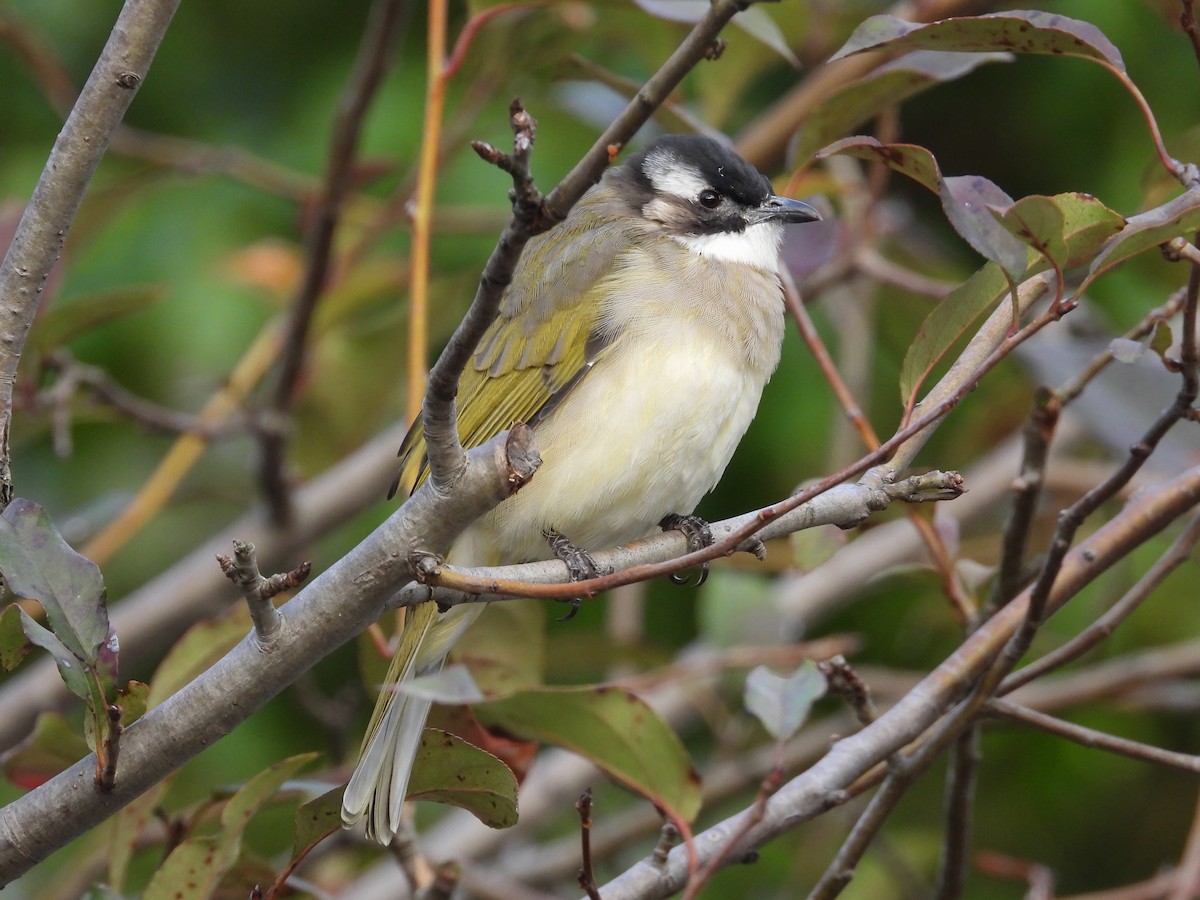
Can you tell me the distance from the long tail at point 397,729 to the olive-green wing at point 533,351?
0.83ft

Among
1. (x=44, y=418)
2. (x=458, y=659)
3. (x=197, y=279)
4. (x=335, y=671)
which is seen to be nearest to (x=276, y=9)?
(x=197, y=279)

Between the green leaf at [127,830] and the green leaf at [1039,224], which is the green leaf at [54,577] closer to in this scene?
the green leaf at [127,830]

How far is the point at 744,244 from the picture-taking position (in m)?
2.73

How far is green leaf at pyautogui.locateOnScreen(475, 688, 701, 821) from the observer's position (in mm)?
1691

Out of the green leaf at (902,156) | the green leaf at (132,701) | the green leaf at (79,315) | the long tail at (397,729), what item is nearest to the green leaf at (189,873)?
the long tail at (397,729)

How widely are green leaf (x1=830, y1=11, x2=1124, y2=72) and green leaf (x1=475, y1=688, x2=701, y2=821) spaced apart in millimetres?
809

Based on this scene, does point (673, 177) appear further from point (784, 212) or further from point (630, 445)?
point (630, 445)

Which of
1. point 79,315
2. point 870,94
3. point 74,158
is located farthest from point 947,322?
point 79,315

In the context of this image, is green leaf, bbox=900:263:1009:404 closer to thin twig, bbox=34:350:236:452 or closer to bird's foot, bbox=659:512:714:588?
bird's foot, bbox=659:512:714:588

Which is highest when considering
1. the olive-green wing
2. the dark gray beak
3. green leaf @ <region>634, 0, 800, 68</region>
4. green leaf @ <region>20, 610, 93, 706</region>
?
green leaf @ <region>634, 0, 800, 68</region>

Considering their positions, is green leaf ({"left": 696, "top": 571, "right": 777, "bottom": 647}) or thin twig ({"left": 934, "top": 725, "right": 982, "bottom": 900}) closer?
thin twig ({"left": 934, "top": 725, "right": 982, "bottom": 900})

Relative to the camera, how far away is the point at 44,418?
9.09 ft

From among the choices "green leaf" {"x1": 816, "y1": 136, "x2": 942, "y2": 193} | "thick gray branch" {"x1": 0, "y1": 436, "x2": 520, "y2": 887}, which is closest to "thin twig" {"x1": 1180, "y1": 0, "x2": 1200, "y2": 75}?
"green leaf" {"x1": 816, "y1": 136, "x2": 942, "y2": 193}

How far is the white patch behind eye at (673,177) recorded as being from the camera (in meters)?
2.82
